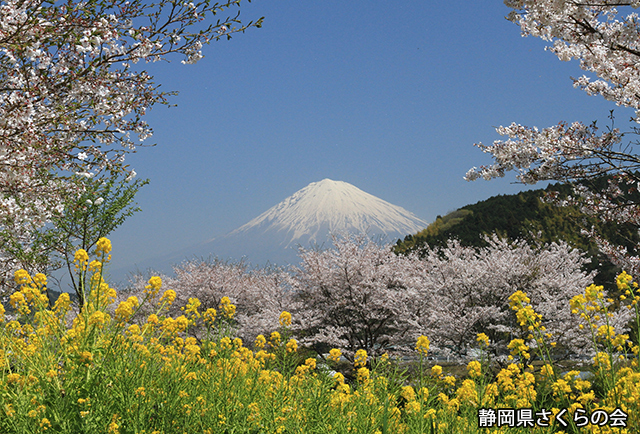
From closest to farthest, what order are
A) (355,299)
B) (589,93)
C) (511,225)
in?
(589,93) < (355,299) < (511,225)

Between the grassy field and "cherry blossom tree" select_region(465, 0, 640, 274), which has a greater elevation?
"cherry blossom tree" select_region(465, 0, 640, 274)

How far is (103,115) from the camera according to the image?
19.4 ft

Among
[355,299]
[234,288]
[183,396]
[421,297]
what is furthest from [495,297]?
[234,288]

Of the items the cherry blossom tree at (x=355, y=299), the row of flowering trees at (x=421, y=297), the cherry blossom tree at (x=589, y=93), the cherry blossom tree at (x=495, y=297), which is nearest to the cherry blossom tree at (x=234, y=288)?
the row of flowering trees at (x=421, y=297)

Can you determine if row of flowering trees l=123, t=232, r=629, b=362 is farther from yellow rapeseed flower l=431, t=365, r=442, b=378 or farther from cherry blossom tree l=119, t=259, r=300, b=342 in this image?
yellow rapeseed flower l=431, t=365, r=442, b=378

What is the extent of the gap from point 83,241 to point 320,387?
11.1 metres

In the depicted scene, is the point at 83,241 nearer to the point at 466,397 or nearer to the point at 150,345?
the point at 150,345

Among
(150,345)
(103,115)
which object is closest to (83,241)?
(103,115)

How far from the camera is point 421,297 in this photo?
37.2ft

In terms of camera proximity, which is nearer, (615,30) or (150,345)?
(150,345)

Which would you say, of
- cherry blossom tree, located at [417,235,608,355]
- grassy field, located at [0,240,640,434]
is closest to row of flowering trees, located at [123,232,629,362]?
cherry blossom tree, located at [417,235,608,355]

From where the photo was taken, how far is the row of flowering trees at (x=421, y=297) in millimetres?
10133

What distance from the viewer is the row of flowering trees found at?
10.1m

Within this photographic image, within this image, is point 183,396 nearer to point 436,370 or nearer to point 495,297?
point 436,370
